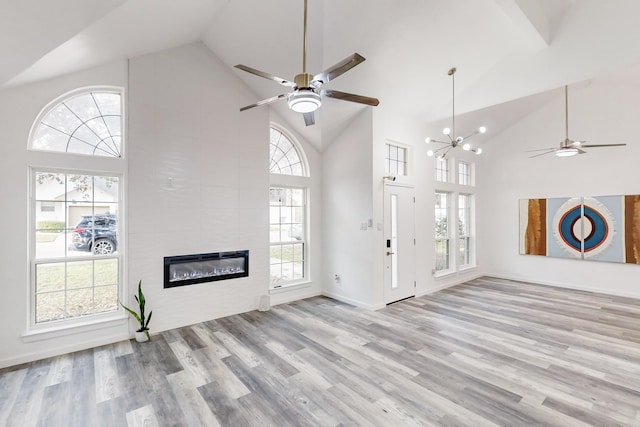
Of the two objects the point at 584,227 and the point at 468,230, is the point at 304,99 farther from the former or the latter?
the point at 584,227

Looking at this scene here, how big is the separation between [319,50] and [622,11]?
371 centimetres

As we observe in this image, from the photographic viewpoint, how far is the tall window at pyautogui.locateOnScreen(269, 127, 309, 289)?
17.1ft

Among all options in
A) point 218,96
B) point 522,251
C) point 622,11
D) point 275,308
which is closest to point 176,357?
point 275,308

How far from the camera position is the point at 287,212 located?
5414 millimetres

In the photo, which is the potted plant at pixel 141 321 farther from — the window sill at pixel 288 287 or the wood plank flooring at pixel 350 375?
the window sill at pixel 288 287

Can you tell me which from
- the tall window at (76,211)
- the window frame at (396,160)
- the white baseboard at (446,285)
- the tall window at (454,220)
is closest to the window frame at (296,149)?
the window frame at (396,160)

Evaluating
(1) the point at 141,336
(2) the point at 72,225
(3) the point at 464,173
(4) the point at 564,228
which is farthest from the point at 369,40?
(4) the point at 564,228

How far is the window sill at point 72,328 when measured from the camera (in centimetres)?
319

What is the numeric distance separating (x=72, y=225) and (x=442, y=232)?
6.54m

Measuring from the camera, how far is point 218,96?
4453mm

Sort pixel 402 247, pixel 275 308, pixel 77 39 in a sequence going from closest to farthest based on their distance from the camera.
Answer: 1. pixel 77 39
2. pixel 275 308
3. pixel 402 247

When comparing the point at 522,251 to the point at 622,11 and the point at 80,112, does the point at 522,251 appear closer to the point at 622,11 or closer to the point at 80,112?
the point at 622,11

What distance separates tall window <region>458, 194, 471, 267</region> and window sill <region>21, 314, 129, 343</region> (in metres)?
6.79

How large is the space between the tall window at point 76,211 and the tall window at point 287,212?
2.29 meters
